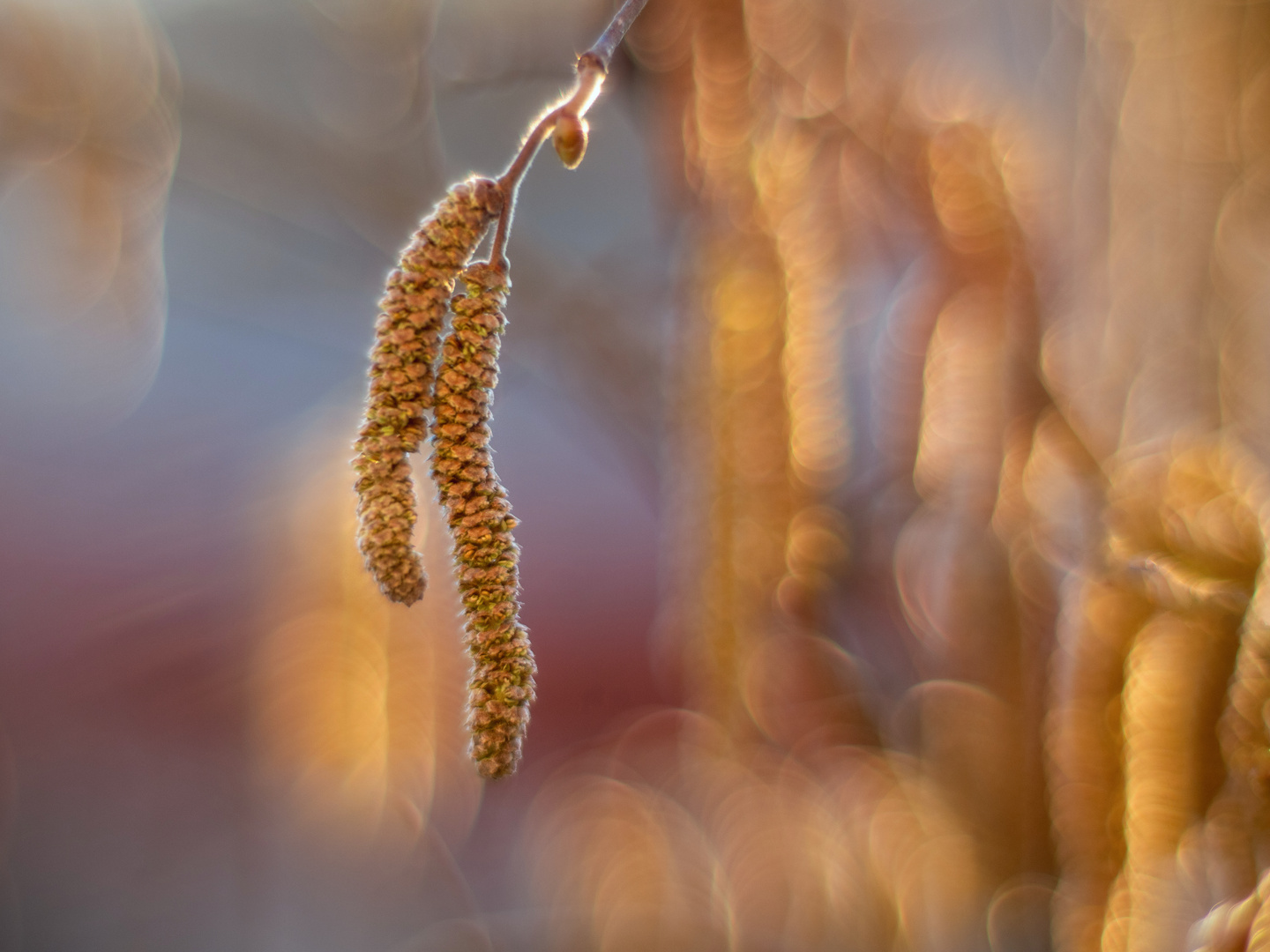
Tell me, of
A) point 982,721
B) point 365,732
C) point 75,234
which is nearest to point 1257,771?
point 982,721

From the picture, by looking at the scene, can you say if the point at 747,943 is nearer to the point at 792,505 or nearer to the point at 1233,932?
the point at 792,505

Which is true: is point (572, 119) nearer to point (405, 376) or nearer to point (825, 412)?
point (405, 376)

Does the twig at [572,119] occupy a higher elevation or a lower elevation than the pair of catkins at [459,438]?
higher

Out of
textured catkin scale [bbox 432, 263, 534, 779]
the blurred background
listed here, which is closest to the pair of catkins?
textured catkin scale [bbox 432, 263, 534, 779]

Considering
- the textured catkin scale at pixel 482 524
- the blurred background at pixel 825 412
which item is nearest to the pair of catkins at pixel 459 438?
the textured catkin scale at pixel 482 524

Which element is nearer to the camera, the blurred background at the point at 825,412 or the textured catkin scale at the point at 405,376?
the textured catkin scale at the point at 405,376

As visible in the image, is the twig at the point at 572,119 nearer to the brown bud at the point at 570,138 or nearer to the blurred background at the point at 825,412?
the brown bud at the point at 570,138
